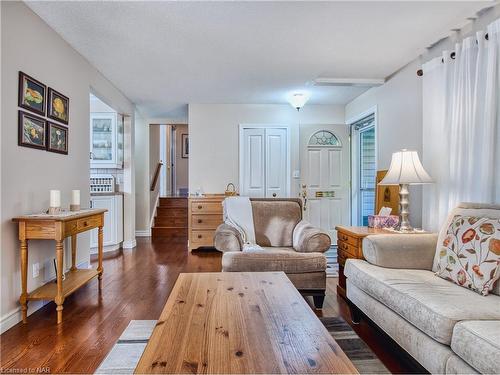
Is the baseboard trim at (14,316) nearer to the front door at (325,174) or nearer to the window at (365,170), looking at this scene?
the front door at (325,174)

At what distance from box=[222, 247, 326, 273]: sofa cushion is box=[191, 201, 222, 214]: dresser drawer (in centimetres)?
247

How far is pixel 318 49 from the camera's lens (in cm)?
322

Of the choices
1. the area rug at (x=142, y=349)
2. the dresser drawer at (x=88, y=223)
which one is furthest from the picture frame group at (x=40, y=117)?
the area rug at (x=142, y=349)

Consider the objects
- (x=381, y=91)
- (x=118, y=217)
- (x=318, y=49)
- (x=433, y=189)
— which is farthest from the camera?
(x=118, y=217)

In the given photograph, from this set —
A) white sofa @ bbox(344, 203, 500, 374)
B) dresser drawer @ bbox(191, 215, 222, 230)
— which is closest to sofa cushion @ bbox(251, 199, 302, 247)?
white sofa @ bbox(344, 203, 500, 374)

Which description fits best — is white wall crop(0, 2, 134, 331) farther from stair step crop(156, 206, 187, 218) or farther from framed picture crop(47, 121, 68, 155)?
stair step crop(156, 206, 187, 218)

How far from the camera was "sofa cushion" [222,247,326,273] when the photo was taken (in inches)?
103

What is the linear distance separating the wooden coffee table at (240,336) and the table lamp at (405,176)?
1504 mm

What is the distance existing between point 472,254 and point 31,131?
329 cm

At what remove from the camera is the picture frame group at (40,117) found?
96.7 inches

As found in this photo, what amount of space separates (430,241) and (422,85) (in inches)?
67.9

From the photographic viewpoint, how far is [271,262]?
2639mm

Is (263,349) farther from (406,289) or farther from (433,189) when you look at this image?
(433,189)

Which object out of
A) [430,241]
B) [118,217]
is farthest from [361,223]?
[118,217]
